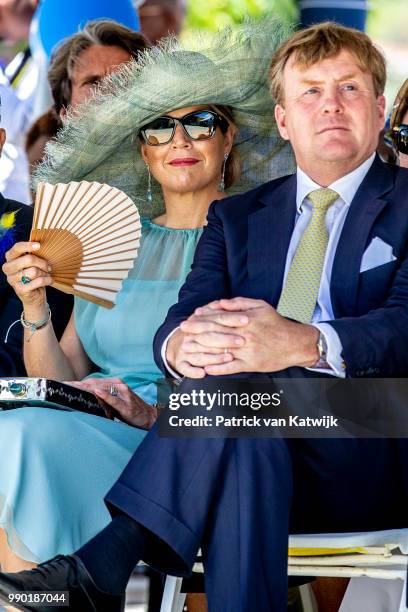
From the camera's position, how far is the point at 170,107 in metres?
3.66

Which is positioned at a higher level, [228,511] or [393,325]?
[393,325]

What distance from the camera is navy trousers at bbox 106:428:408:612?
7.93ft

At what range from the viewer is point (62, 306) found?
3789 millimetres

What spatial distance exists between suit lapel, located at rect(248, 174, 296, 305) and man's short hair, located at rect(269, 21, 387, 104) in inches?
13.0

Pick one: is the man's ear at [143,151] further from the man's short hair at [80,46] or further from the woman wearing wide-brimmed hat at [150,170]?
the man's short hair at [80,46]

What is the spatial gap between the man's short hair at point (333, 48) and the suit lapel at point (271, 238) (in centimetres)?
33

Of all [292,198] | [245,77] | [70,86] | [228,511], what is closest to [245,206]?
[292,198]

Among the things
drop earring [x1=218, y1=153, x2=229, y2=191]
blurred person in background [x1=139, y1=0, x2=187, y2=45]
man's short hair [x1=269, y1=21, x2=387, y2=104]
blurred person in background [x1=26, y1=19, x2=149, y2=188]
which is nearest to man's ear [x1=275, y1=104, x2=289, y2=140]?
man's short hair [x1=269, y1=21, x2=387, y2=104]

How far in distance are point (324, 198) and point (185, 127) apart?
83 centimetres

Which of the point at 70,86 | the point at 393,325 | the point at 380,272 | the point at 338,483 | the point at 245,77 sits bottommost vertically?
the point at 338,483

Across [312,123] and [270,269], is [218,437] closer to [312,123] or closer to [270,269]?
[270,269]

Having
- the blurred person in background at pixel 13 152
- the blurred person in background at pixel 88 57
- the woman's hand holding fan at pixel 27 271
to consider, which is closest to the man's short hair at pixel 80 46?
the blurred person in background at pixel 88 57

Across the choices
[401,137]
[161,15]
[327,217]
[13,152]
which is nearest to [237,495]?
[327,217]

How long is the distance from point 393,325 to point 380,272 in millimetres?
229
